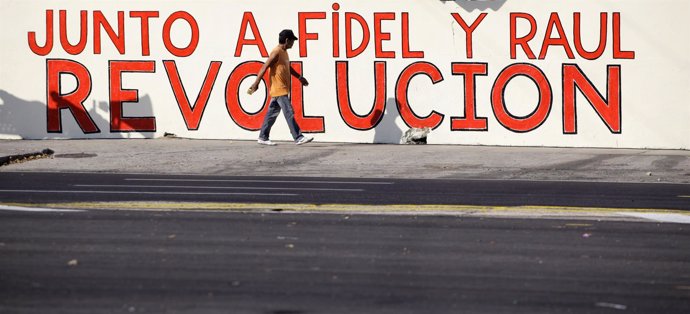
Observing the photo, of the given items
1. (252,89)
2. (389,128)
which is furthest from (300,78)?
(389,128)

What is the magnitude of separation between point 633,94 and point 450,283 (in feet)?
40.1

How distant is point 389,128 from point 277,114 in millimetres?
1936

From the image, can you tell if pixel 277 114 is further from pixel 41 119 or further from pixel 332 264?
pixel 332 264

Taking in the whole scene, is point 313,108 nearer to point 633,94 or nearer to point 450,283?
point 633,94

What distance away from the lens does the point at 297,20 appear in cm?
2098

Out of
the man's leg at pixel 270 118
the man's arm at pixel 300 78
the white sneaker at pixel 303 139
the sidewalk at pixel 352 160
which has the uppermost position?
the man's arm at pixel 300 78

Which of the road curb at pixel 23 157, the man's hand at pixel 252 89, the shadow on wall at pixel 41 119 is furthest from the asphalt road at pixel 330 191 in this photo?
the shadow on wall at pixel 41 119

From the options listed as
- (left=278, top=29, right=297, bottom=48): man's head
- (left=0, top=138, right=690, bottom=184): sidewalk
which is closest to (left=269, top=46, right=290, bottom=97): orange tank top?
(left=278, top=29, right=297, bottom=48): man's head

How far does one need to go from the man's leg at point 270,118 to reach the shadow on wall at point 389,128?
1.80 meters

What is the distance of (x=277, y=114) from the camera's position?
19859 mm

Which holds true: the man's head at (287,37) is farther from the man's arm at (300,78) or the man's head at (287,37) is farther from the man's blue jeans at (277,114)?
the man's blue jeans at (277,114)

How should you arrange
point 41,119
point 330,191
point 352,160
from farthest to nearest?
point 41,119 → point 352,160 → point 330,191

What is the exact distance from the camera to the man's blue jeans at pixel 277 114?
64.2 feet

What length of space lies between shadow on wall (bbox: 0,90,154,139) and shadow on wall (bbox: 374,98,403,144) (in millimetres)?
3565
